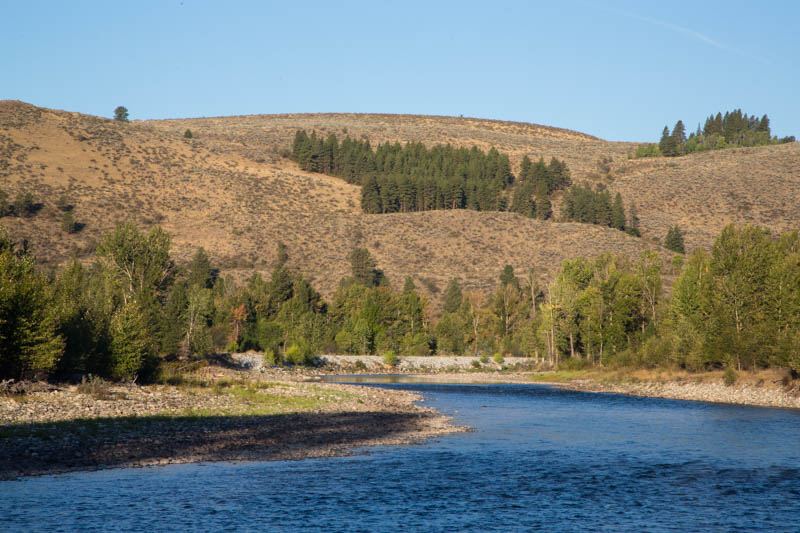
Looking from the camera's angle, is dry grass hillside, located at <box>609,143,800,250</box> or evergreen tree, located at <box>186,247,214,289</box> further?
dry grass hillside, located at <box>609,143,800,250</box>

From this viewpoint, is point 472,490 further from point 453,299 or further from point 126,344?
point 453,299

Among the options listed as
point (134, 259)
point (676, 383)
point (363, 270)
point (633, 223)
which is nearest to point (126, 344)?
point (134, 259)

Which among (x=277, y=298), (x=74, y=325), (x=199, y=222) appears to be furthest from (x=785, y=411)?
(x=199, y=222)

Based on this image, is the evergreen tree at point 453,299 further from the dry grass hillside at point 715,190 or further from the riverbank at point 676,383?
the dry grass hillside at point 715,190

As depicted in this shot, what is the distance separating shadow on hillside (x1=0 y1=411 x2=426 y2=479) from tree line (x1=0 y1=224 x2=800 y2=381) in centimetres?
986

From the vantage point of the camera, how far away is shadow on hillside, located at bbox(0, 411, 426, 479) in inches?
1049

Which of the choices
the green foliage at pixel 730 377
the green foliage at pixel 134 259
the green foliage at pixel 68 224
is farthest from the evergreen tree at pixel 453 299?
the green foliage at pixel 68 224

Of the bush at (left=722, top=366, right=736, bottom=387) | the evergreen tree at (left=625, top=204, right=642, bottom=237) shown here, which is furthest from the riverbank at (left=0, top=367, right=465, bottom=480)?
the evergreen tree at (left=625, top=204, right=642, bottom=237)

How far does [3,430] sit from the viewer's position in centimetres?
2856

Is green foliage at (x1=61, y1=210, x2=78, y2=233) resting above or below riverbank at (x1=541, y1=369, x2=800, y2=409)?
above

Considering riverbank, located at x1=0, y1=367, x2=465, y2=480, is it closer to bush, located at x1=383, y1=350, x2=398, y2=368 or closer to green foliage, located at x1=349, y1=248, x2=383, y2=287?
bush, located at x1=383, y1=350, x2=398, y2=368

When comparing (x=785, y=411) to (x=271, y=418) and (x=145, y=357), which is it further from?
(x=145, y=357)

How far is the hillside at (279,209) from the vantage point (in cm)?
13175

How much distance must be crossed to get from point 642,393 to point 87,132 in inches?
5521
